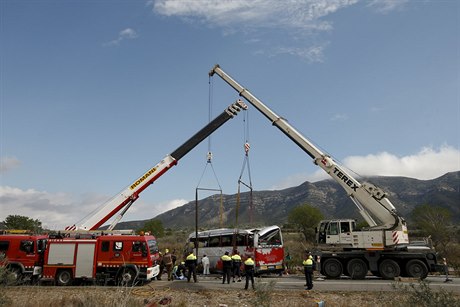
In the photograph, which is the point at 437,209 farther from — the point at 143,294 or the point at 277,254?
the point at 143,294

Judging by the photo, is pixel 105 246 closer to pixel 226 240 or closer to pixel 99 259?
pixel 99 259

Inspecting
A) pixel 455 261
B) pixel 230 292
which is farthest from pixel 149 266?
pixel 455 261

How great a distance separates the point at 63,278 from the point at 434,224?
40850 mm

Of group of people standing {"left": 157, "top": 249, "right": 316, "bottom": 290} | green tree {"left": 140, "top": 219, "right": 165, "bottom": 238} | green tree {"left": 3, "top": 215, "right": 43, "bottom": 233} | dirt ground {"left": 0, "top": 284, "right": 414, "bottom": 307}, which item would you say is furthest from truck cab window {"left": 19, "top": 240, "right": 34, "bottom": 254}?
green tree {"left": 140, "top": 219, "right": 165, "bottom": 238}

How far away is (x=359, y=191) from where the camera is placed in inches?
806

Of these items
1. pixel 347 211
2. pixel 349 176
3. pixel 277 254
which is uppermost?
pixel 347 211

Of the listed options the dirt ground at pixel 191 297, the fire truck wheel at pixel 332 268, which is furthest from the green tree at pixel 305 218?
the dirt ground at pixel 191 297

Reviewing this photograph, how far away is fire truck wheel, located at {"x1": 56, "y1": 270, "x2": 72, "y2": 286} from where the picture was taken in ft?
61.3

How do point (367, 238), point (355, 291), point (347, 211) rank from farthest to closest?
point (347, 211) → point (367, 238) → point (355, 291)

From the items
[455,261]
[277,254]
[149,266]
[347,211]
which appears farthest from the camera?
[347,211]

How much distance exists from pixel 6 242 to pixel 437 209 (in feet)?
174

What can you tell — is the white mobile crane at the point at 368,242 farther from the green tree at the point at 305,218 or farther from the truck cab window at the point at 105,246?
the green tree at the point at 305,218

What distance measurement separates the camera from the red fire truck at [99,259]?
18.4m

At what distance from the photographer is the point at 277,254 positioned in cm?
2245
